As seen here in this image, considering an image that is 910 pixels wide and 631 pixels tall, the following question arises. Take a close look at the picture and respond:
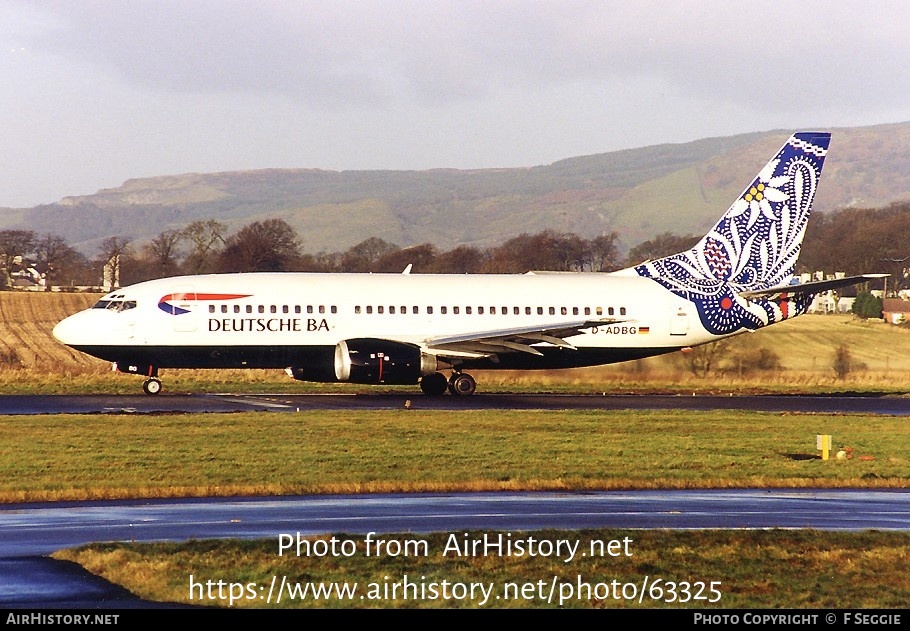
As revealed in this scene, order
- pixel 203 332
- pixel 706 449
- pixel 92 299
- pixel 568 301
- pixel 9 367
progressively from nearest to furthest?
1. pixel 706 449
2. pixel 203 332
3. pixel 568 301
4. pixel 9 367
5. pixel 92 299

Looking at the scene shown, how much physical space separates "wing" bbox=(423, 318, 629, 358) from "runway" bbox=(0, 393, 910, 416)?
60.9 inches

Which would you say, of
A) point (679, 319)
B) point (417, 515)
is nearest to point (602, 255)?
point (679, 319)

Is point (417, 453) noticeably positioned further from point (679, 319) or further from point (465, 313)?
point (679, 319)

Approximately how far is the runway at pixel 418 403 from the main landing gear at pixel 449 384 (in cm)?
69

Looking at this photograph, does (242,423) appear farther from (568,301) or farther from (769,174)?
(769,174)

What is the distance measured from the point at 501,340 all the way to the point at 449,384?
2788 mm

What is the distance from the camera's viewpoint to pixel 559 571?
15.5m

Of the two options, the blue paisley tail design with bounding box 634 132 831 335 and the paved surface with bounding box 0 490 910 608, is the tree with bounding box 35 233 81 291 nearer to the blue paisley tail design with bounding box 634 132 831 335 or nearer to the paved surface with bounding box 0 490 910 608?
the blue paisley tail design with bounding box 634 132 831 335

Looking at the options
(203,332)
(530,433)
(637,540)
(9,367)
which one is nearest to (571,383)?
(203,332)

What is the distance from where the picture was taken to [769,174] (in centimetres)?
5078

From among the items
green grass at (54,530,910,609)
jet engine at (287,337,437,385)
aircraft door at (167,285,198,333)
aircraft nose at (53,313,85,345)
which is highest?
aircraft door at (167,285,198,333)

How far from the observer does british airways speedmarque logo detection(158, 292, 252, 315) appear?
4228 centimetres

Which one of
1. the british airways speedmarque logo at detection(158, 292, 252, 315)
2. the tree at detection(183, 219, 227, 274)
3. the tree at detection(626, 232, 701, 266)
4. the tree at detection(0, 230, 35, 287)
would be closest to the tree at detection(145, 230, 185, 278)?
the tree at detection(183, 219, 227, 274)

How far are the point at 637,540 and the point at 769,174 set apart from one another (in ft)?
116
